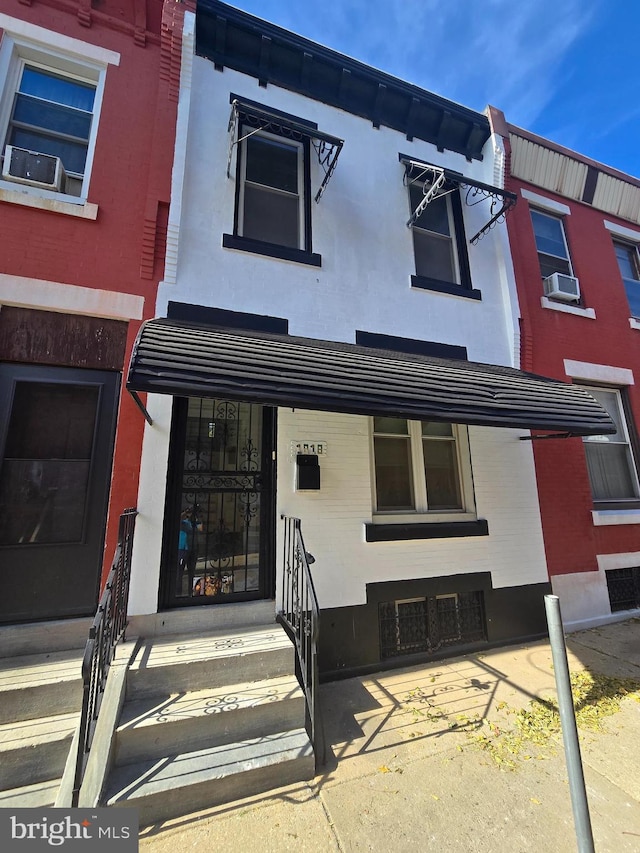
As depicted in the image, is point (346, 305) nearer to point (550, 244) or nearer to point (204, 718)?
point (204, 718)

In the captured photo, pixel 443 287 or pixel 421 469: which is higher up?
pixel 443 287

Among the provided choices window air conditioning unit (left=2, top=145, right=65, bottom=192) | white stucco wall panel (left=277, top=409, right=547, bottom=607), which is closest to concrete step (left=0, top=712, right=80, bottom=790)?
white stucco wall panel (left=277, top=409, right=547, bottom=607)

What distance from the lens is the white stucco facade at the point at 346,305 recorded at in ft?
13.5

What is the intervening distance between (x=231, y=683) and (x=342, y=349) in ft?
11.1

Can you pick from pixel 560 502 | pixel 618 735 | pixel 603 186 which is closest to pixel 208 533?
pixel 618 735

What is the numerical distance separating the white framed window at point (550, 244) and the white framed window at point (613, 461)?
2264mm

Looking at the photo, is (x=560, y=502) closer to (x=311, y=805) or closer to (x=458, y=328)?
(x=458, y=328)

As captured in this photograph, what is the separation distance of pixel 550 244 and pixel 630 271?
2.18m

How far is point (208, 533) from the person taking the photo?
12.8ft

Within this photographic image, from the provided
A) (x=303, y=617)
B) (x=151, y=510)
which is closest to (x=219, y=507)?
(x=151, y=510)

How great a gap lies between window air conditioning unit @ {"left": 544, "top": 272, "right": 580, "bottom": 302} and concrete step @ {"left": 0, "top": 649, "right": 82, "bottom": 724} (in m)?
7.94

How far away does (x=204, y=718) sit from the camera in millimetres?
2623

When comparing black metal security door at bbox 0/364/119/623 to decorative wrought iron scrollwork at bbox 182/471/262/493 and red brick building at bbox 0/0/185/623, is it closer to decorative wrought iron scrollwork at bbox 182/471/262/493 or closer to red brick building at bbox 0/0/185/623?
red brick building at bbox 0/0/185/623

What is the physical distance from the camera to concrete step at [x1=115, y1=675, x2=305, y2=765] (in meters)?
2.49
